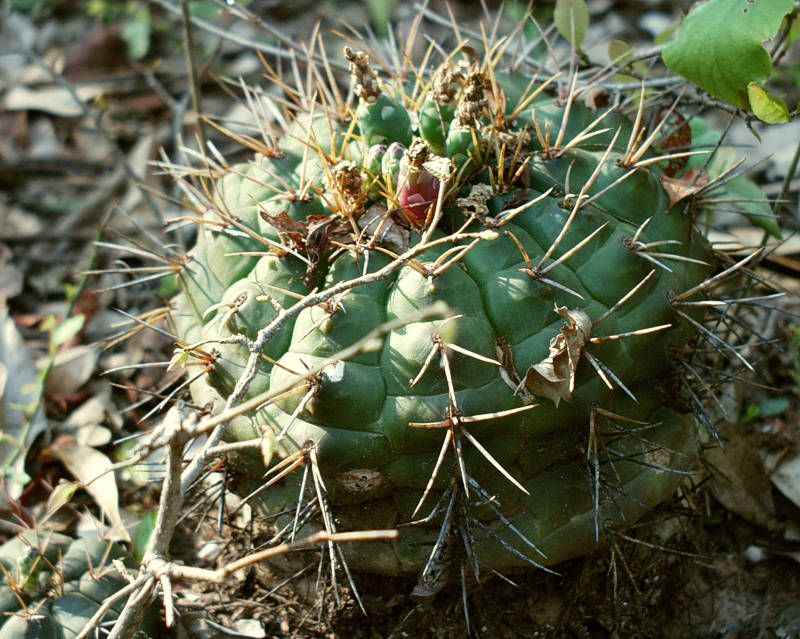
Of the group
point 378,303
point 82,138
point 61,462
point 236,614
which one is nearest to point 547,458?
point 378,303

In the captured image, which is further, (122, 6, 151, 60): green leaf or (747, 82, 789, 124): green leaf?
(122, 6, 151, 60): green leaf

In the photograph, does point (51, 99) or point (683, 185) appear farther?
point (51, 99)

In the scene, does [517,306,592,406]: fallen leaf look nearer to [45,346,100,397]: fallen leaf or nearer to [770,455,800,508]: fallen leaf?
[770,455,800,508]: fallen leaf

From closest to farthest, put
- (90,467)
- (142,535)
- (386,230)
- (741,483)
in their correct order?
1. (386,230)
2. (142,535)
3. (741,483)
4. (90,467)

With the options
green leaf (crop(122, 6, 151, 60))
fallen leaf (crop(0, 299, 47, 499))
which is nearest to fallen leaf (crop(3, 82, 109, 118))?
green leaf (crop(122, 6, 151, 60))

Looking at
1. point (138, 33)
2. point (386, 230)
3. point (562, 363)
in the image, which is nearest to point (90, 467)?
point (386, 230)

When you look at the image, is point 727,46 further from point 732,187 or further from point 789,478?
point 789,478

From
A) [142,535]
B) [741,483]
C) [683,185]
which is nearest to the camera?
[683,185]
